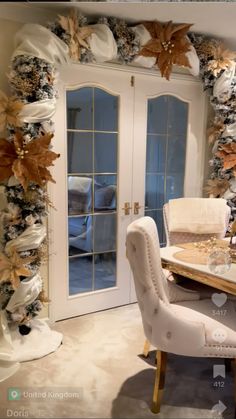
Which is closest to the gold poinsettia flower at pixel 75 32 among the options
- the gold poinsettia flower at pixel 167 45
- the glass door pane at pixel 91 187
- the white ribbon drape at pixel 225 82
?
the glass door pane at pixel 91 187

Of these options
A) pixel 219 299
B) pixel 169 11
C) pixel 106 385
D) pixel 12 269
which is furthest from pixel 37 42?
pixel 106 385

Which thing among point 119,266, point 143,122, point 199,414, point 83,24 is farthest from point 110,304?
point 83,24

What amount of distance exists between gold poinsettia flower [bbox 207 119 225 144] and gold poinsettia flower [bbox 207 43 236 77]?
455mm

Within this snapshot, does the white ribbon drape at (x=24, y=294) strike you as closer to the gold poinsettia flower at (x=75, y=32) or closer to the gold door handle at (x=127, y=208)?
the gold door handle at (x=127, y=208)

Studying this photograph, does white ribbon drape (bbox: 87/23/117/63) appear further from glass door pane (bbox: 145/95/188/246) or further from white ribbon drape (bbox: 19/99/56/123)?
glass door pane (bbox: 145/95/188/246)

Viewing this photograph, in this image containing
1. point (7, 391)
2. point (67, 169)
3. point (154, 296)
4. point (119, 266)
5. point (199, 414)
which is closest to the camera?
point (154, 296)

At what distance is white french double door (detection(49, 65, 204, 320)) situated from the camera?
116 inches

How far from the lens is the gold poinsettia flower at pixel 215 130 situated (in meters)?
3.50

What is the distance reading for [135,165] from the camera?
3.32 meters

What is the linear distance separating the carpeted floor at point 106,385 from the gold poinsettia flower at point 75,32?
217cm

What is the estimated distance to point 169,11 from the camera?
8.80 feet

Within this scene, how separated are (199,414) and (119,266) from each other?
156 cm

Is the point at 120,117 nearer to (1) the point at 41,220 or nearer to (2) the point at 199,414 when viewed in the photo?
(1) the point at 41,220

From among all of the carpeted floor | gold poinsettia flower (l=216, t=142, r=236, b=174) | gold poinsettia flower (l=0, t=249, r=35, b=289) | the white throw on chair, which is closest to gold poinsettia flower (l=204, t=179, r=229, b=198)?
gold poinsettia flower (l=216, t=142, r=236, b=174)
